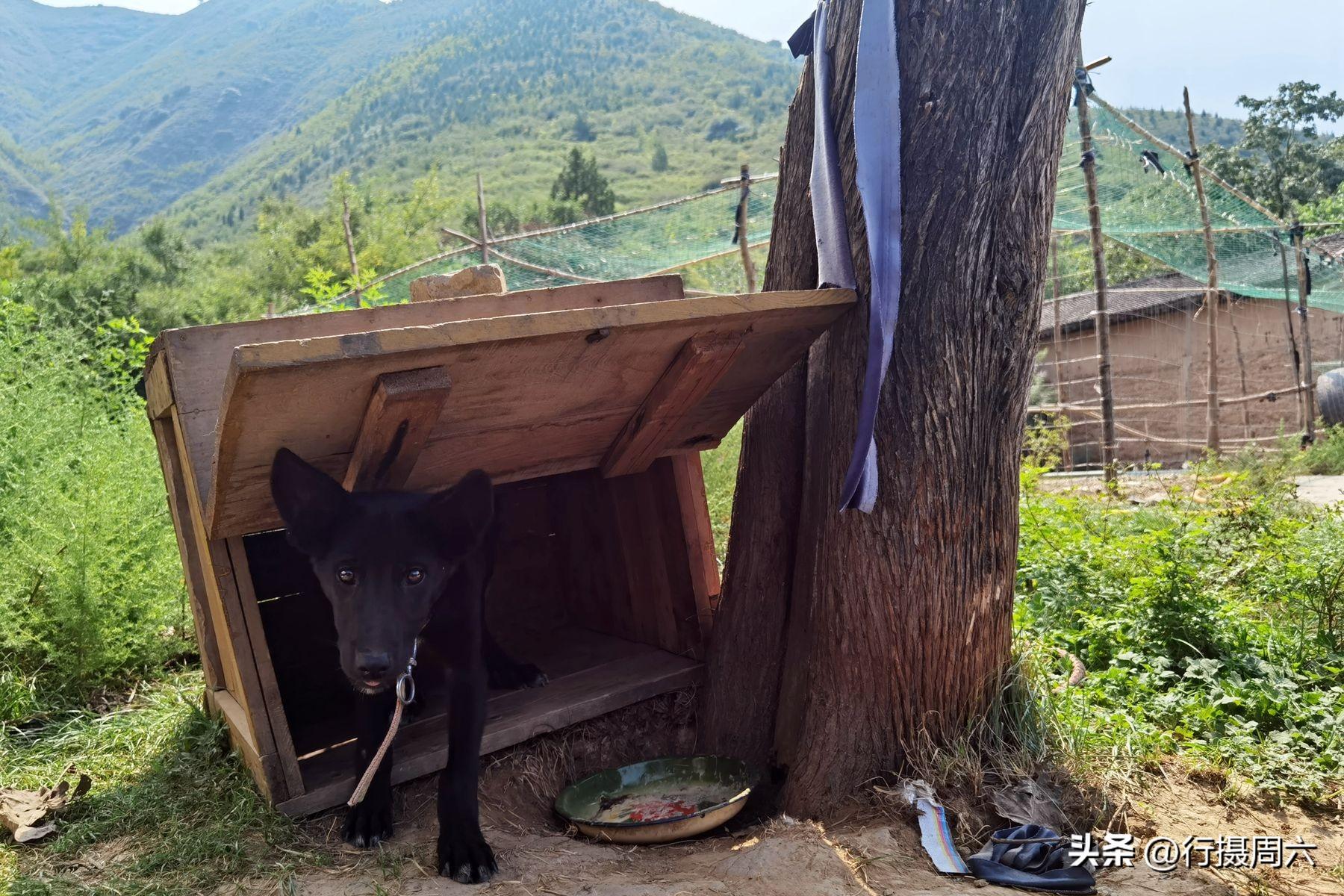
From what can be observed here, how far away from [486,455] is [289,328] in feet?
2.46

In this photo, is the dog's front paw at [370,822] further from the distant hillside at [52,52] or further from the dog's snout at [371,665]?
the distant hillside at [52,52]

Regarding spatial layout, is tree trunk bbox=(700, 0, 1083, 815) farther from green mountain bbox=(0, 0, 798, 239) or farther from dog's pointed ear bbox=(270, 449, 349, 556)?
green mountain bbox=(0, 0, 798, 239)

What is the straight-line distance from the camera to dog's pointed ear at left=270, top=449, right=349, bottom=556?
2.58 m

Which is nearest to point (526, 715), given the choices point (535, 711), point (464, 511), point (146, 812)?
point (535, 711)

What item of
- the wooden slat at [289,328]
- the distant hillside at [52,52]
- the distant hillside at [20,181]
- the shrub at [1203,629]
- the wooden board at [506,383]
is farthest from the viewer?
the distant hillside at [52,52]

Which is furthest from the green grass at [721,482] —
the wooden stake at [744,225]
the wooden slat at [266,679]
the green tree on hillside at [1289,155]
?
the green tree on hillside at [1289,155]

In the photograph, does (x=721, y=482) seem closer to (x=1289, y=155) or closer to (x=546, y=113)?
(x=1289, y=155)

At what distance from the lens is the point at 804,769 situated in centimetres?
302

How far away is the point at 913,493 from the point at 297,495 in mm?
1728

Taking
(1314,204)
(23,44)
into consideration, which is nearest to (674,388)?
(1314,204)

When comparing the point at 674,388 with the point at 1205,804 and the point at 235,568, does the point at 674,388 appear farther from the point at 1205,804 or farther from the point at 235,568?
the point at 1205,804

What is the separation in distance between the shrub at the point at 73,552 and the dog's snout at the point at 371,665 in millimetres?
2642

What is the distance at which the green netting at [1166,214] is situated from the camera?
886 centimetres

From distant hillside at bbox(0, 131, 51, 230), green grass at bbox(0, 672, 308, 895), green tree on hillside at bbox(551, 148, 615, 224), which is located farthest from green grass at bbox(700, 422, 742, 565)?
distant hillside at bbox(0, 131, 51, 230)
